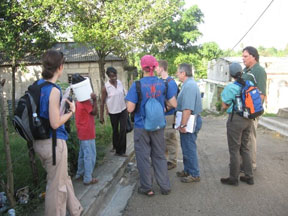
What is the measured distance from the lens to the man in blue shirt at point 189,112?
3.78 meters

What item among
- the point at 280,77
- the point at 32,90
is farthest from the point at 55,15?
the point at 280,77

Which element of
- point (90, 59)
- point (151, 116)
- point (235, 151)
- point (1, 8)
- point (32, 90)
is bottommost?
point (235, 151)

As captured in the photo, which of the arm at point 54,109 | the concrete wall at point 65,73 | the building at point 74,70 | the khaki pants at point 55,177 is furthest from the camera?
the concrete wall at point 65,73

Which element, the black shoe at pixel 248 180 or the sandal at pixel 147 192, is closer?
the sandal at pixel 147 192

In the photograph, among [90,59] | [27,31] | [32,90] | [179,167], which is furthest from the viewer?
[90,59]

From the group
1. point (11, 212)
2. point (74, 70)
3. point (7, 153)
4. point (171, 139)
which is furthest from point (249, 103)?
point (74, 70)

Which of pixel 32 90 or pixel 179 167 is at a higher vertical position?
pixel 32 90

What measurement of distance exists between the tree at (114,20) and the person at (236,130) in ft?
24.3

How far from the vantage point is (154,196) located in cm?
361

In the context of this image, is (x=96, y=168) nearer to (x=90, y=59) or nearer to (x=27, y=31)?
(x=27, y=31)

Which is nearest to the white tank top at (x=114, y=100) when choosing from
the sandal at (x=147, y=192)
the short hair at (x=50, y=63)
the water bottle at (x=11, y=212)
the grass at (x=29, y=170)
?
the grass at (x=29, y=170)

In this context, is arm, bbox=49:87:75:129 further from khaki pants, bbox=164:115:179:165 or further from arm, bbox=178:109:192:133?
khaki pants, bbox=164:115:179:165

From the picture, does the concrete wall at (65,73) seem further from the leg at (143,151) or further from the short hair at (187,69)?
the leg at (143,151)

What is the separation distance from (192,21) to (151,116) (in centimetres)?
2627
